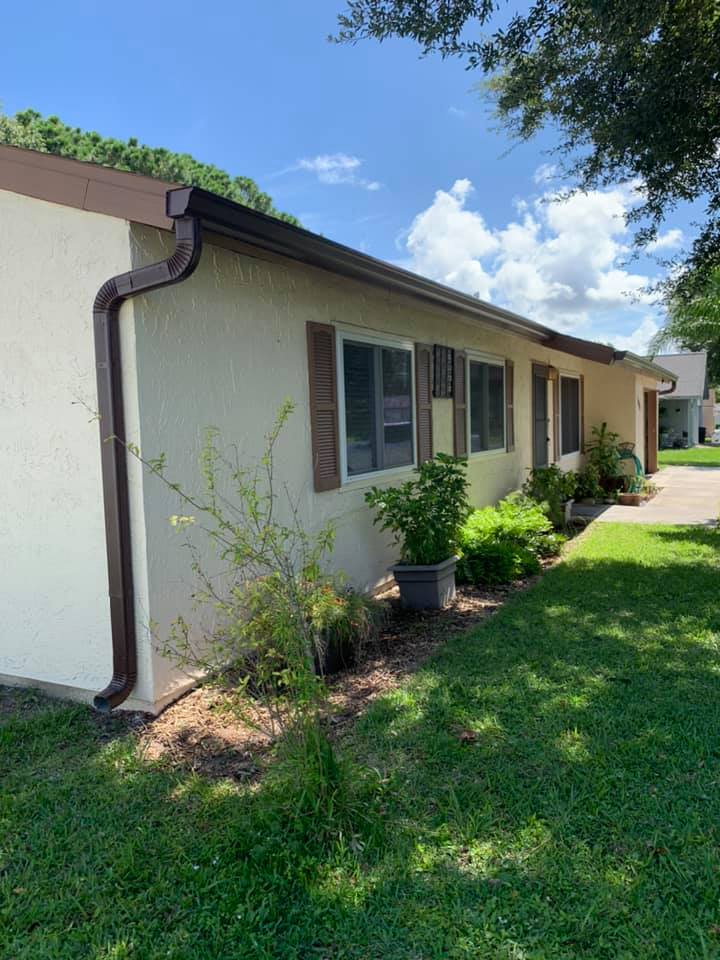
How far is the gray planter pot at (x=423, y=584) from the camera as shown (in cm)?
595

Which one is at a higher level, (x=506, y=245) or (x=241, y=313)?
(x=506, y=245)

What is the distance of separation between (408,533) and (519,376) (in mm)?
5170

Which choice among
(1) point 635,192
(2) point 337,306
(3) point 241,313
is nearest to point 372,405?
(2) point 337,306

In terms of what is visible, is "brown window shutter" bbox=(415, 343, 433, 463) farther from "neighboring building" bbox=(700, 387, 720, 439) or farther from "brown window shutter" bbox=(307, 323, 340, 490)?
"neighboring building" bbox=(700, 387, 720, 439)

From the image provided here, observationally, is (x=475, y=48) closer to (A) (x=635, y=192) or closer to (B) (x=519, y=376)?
(A) (x=635, y=192)

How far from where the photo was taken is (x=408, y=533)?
6.07 metres

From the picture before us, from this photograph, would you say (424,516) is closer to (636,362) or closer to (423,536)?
(423,536)

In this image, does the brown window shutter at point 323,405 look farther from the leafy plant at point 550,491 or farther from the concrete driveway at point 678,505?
the concrete driveway at point 678,505

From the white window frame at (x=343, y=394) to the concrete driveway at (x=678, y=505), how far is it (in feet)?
15.7

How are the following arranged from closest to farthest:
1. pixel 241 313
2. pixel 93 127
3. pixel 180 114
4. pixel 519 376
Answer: pixel 241 313
pixel 519 376
pixel 180 114
pixel 93 127

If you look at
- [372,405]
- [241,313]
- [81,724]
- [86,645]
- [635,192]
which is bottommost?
[81,724]

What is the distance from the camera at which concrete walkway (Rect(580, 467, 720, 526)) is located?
10547 millimetres

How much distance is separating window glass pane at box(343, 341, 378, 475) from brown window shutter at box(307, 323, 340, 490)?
0.32m

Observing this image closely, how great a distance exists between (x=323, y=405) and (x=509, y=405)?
5.02m
